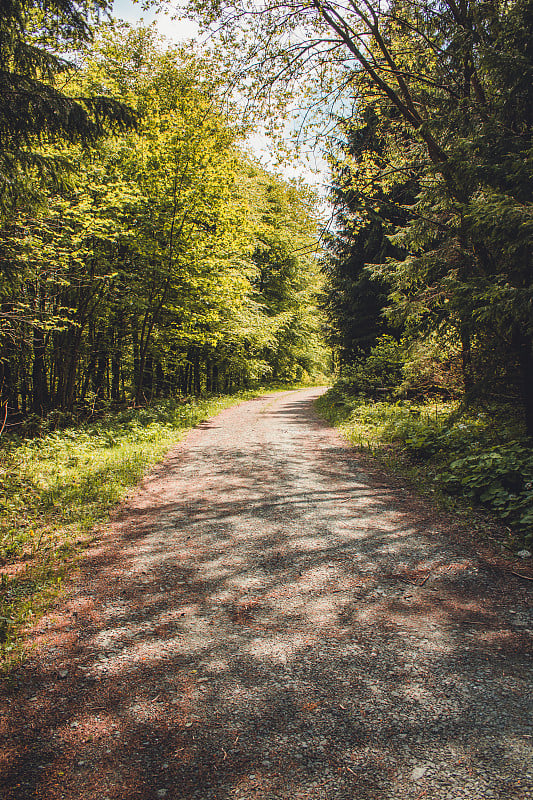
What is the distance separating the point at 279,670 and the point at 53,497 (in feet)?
15.5

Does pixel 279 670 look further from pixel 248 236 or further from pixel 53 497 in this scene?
pixel 248 236

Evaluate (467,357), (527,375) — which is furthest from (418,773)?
(467,357)

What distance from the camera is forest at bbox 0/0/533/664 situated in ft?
19.1

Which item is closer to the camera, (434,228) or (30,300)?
(434,228)

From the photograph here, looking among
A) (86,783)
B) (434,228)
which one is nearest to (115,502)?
(86,783)

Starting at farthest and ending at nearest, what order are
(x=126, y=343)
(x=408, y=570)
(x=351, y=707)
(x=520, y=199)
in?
(x=126, y=343) → (x=520, y=199) → (x=408, y=570) → (x=351, y=707)

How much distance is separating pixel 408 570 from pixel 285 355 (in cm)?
3266

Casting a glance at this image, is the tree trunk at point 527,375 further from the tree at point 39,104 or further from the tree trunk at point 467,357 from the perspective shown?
the tree at point 39,104

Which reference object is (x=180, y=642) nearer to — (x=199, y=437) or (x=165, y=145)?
(x=199, y=437)

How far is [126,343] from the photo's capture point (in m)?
17.9

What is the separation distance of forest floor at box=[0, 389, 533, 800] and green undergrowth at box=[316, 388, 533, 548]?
2.11 ft

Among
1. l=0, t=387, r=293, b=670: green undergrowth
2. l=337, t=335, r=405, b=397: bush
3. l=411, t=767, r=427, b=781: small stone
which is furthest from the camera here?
l=337, t=335, r=405, b=397: bush

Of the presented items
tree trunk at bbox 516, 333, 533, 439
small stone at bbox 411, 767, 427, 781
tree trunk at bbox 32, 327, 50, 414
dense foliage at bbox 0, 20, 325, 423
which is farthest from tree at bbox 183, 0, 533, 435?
tree trunk at bbox 32, 327, 50, 414

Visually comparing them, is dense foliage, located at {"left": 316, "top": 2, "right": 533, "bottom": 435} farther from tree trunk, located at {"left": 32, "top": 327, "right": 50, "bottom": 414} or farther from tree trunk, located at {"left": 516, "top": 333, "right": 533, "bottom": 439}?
tree trunk, located at {"left": 32, "top": 327, "right": 50, "bottom": 414}
